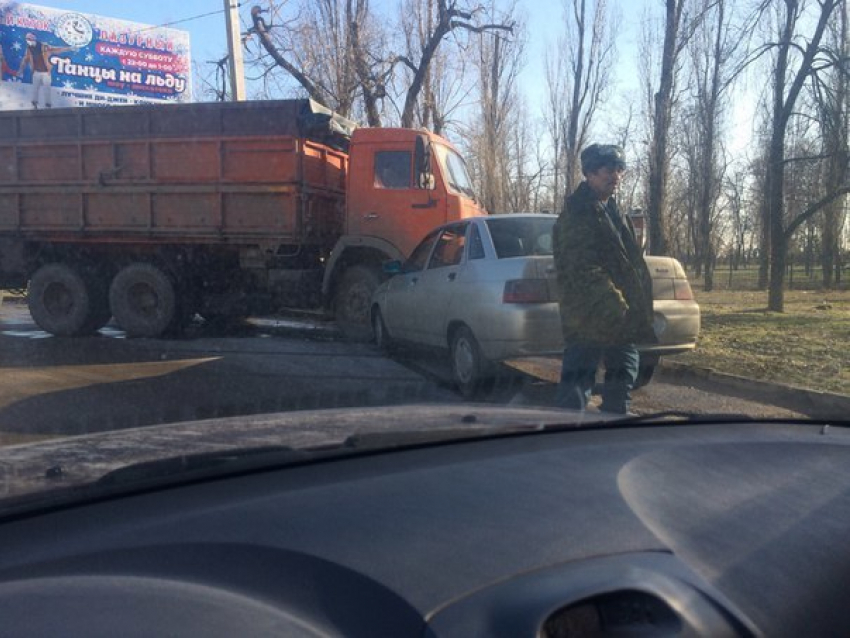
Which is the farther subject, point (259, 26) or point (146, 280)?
point (259, 26)

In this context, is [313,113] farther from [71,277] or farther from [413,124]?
[413,124]

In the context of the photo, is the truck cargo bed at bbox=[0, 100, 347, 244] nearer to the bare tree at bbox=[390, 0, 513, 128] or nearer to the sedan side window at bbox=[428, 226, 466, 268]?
the sedan side window at bbox=[428, 226, 466, 268]

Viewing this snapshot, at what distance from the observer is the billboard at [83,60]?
27984 millimetres

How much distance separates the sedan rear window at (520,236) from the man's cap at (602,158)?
6.96 feet

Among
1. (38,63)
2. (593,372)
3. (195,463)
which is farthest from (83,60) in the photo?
(195,463)

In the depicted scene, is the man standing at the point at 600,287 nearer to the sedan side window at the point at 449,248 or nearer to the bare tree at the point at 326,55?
the sedan side window at the point at 449,248

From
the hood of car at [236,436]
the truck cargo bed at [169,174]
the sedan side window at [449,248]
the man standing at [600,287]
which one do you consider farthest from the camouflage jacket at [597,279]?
the truck cargo bed at [169,174]

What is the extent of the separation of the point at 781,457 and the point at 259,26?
70.4 feet

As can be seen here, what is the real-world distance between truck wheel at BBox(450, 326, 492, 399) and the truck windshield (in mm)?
3728

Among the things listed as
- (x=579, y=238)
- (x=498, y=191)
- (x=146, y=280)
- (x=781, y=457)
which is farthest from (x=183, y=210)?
(x=498, y=191)

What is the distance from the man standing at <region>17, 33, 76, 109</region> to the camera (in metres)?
28.2

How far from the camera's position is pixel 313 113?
10188 mm

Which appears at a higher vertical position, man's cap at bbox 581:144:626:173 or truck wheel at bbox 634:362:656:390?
man's cap at bbox 581:144:626:173

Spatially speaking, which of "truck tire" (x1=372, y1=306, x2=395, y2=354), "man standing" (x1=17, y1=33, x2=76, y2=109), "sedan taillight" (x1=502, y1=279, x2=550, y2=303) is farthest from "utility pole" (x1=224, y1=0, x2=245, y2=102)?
"man standing" (x1=17, y1=33, x2=76, y2=109)
